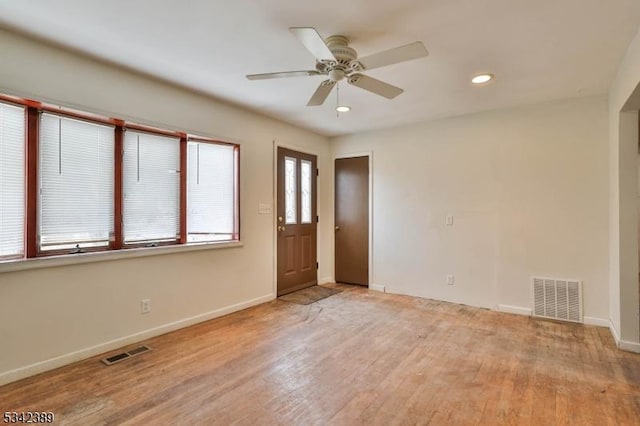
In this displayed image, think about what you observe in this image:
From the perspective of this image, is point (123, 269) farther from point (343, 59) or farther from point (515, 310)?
point (515, 310)

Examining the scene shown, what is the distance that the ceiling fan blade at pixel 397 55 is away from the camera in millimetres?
1935

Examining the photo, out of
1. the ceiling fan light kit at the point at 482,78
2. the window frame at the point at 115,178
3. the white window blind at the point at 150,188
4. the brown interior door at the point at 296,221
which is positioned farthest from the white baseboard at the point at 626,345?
the white window blind at the point at 150,188

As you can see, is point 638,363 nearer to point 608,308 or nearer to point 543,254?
point 608,308

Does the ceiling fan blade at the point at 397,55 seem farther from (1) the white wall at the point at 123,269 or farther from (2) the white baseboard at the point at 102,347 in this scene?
(2) the white baseboard at the point at 102,347

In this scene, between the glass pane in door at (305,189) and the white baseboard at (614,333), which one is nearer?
the white baseboard at (614,333)

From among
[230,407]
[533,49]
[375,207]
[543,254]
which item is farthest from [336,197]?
[230,407]

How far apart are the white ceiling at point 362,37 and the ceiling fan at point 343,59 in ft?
0.41

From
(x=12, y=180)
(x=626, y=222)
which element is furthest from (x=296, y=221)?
(x=626, y=222)

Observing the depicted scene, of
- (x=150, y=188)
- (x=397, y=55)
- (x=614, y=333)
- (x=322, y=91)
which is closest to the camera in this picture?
(x=397, y=55)

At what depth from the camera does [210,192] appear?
149 inches

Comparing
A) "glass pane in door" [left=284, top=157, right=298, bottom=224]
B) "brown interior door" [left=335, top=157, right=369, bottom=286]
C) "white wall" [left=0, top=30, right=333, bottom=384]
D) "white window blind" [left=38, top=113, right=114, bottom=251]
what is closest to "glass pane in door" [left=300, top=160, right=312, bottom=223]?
"glass pane in door" [left=284, top=157, right=298, bottom=224]

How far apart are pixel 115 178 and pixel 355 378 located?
2621mm

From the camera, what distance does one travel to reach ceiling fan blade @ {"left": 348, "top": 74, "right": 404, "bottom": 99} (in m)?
2.45

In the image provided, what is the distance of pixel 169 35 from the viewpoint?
2334 mm
